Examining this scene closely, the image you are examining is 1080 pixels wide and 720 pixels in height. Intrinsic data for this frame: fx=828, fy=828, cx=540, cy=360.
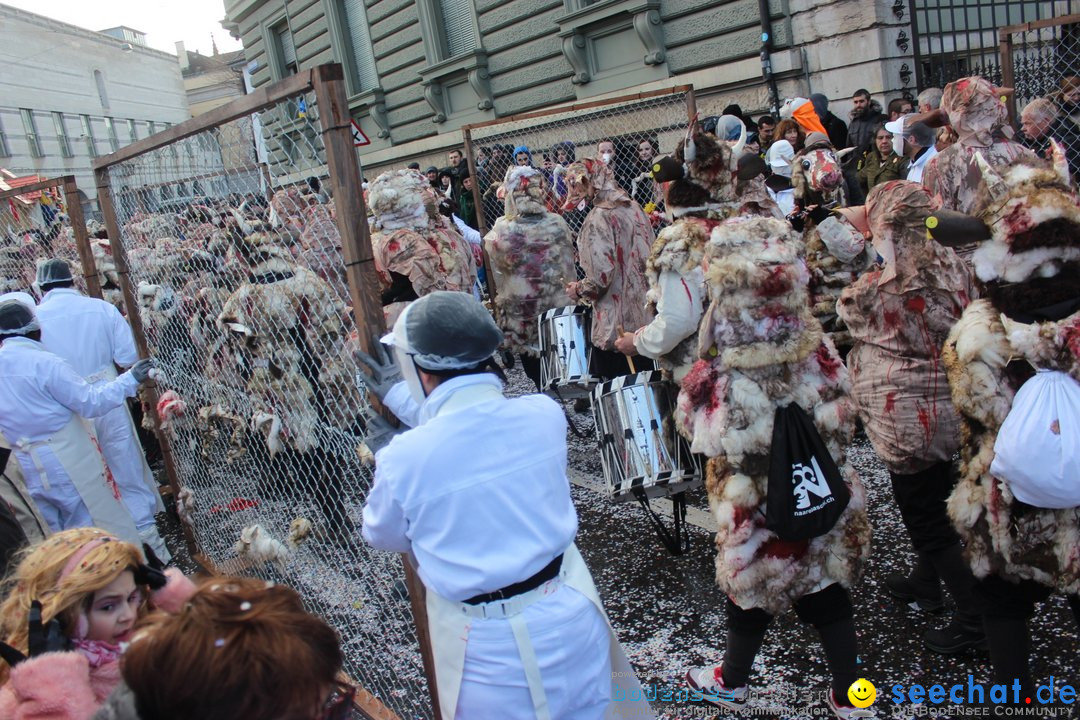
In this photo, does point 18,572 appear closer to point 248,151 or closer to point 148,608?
point 148,608

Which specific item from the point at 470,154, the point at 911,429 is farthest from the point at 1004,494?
the point at 470,154

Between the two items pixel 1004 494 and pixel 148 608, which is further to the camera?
pixel 1004 494

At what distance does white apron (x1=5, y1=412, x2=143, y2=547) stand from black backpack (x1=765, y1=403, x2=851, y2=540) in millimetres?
3465

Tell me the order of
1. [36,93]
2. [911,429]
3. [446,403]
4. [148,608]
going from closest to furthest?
[446,403], [148,608], [911,429], [36,93]

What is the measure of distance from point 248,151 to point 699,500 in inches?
132

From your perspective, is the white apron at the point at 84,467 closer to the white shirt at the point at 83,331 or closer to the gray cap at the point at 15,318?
the gray cap at the point at 15,318

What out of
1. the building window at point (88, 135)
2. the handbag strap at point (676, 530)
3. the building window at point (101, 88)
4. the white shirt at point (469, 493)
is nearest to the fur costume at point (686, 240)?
the handbag strap at point (676, 530)

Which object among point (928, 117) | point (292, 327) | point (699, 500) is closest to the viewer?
point (292, 327)

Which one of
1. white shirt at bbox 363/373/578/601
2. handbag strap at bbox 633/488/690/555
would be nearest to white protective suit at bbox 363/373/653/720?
white shirt at bbox 363/373/578/601

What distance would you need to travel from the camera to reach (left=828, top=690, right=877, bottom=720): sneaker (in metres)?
2.93

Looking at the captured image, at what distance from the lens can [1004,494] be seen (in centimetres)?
252

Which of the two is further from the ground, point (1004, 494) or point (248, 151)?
point (248, 151)

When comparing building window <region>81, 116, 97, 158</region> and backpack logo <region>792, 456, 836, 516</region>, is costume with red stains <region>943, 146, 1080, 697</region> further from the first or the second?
building window <region>81, 116, 97, 158</region>

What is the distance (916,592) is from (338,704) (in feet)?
9.35
